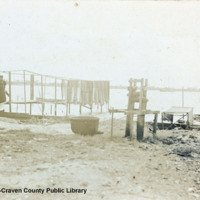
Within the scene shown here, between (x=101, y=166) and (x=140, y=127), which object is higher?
(x=140, y=127)

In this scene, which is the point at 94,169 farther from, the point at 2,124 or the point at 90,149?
the point at 2,124

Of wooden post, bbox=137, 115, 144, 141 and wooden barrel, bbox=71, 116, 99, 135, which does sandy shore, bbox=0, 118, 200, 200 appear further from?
wooden barrel, bbox=71, 116, 99, 135

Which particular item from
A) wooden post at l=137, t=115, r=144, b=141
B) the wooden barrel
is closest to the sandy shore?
wooden post at l=137, t=115, r=144, b=141

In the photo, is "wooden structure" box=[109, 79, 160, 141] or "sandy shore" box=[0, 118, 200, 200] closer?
"sandy shore" box=[0, 118, 200, 200]

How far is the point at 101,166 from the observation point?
284 inches

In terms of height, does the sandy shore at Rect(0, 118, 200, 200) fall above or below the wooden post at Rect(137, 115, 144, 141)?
below

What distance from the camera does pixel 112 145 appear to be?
380 inches

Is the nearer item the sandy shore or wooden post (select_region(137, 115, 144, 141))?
the sandy shore

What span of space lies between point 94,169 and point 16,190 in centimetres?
203

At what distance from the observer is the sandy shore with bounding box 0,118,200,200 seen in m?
5.73

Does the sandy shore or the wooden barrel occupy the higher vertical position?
the wooden barrel

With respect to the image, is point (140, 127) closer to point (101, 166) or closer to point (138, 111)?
point (138, 111)

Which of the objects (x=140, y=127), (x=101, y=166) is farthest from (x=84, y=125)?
(x=101, y=166)

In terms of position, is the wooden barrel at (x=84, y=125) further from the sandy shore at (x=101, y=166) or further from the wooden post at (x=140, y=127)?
the wooden post at (x=140, y=127)
